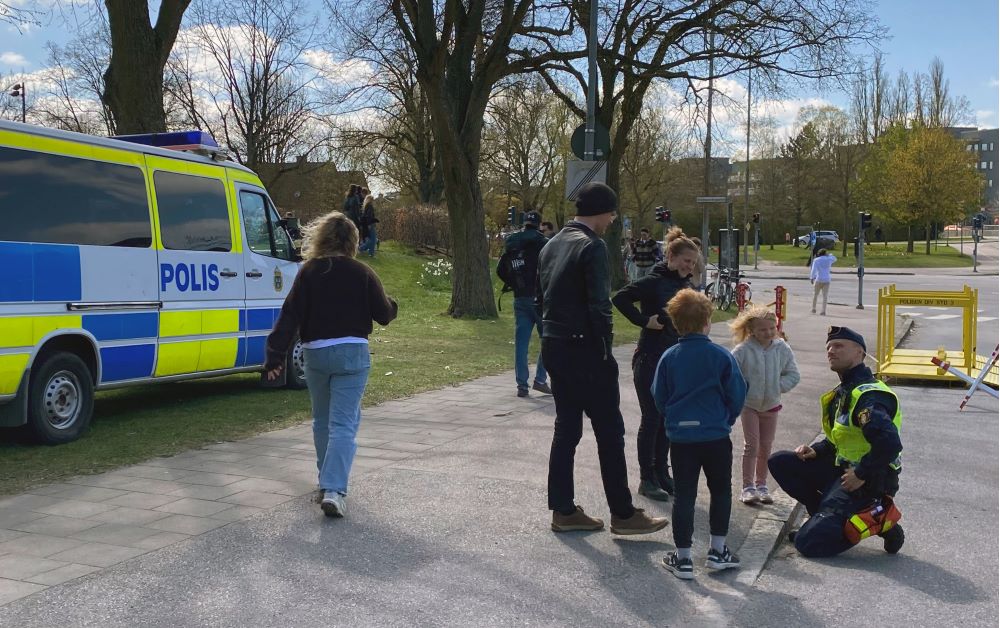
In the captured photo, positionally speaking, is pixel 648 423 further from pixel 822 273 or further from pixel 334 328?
pixel 822 273

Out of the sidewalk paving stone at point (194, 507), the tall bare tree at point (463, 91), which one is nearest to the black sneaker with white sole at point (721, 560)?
the sidewalk paving stone at point (194, 507)

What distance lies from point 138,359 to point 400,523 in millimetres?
4020

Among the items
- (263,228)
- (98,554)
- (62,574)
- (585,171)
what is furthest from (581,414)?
(585,171)

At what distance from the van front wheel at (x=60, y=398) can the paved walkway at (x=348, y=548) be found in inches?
45.4

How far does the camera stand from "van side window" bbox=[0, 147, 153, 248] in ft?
23.4

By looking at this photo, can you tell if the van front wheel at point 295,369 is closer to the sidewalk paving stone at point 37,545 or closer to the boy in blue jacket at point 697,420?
the sidewalk paving stone at point 37,545

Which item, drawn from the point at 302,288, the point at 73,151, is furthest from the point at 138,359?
the point at 302,288

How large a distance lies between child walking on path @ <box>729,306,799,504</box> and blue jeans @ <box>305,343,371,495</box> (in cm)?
227

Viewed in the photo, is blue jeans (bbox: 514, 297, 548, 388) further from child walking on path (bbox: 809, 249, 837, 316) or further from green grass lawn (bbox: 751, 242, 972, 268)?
green grass lawn (bbox: 751, 242, 972, 268)

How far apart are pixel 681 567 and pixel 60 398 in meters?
5.23

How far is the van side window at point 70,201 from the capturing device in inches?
281

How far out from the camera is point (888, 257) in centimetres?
5934

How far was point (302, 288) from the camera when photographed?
568 cm

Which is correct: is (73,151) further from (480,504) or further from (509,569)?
(509,569)
